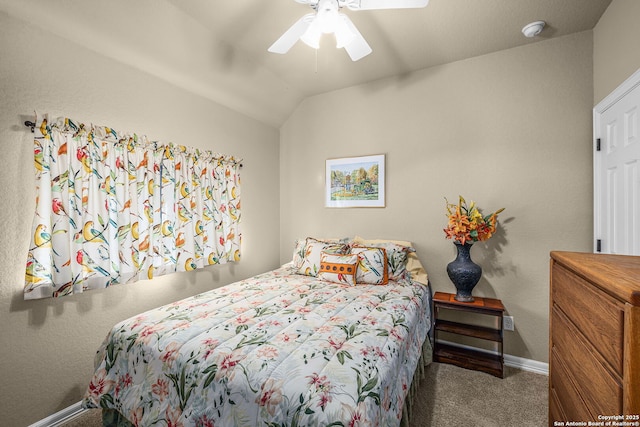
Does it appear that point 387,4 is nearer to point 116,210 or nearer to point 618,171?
point 618,171

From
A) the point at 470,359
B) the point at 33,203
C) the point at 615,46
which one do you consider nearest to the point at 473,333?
the point at 470,359

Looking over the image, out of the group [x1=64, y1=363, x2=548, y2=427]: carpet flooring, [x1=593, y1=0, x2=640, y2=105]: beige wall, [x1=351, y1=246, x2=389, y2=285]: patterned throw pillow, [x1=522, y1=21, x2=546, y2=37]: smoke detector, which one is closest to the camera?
[x1=593, y1=0, x2=640, y2=105]: beige wall

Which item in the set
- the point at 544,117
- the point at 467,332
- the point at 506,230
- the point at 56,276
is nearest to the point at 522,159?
the point at 544,117

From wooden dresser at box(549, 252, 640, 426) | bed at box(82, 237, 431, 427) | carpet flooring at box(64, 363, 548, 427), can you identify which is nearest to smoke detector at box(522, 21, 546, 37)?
wooden dresser at box(549, 252, 640, 426)

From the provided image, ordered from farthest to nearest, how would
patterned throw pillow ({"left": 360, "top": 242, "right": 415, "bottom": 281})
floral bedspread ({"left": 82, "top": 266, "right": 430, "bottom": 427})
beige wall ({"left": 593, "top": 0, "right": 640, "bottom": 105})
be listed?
patterned throw pillow ({"left": 360, "top": 242, "right": 415, "bottom": 281}) < beige wall ({"left": 593, "top": 0, "right": 640, "bottom": 105}) < floral bedspread ({"left": 82, "top": 266, "right": 430, "bottom": 427})

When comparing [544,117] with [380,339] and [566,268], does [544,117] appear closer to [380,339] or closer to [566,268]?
[566,268]

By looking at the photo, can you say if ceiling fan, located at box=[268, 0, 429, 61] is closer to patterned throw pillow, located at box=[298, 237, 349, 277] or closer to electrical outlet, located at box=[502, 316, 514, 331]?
patterned throw pillow, located at box=[298, 237, 349, 277]

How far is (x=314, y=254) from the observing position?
2.73 m

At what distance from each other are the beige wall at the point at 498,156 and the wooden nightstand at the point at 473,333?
25 centimetres

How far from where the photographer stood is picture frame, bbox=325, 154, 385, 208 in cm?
302

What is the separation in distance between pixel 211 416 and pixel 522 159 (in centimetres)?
288

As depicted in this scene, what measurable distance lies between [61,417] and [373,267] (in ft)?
7.85

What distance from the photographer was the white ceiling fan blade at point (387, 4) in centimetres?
146

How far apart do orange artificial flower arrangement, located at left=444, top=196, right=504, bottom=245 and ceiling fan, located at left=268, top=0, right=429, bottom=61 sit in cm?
156
